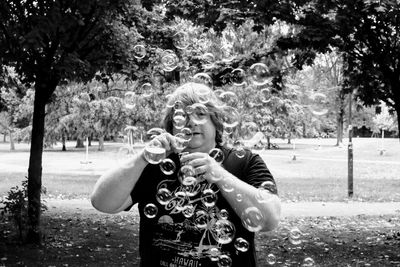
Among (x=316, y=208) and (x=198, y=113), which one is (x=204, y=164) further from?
(x=316, y=208)

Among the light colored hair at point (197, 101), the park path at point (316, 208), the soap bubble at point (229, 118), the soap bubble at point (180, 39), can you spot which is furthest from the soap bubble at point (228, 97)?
the park path at point (316, 208)

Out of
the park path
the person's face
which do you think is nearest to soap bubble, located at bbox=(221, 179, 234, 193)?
the person's face

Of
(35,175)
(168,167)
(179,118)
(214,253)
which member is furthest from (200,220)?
(35,175)

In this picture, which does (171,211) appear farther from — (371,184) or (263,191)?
(371,184)

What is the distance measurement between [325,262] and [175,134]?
5.89 meters

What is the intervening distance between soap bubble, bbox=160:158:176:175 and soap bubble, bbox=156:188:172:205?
0.27 ft

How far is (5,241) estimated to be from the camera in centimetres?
839

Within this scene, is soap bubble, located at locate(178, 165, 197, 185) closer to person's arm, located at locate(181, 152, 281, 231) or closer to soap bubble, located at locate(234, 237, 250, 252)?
person's arm, located at locate(181, 152, 281, 231)

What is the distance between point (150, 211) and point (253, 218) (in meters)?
0.46

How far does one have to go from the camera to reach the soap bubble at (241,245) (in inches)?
87.8

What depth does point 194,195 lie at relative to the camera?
2334 mm

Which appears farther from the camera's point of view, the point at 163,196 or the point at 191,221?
the point at 163,196

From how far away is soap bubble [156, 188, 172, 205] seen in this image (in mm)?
2293

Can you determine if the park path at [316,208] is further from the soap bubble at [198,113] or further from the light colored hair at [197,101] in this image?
the soap bubble at [198,113]
